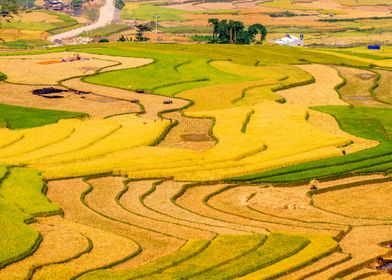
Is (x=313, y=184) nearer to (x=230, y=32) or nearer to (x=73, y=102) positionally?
(x=73, y=102)

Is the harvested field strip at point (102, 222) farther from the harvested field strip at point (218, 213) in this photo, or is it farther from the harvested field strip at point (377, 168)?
the harvested field strip at point (377, 168)

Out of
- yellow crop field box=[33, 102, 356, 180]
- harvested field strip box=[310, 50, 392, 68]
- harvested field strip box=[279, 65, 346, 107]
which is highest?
yellow crop field box=[33, 102, 356, 180]

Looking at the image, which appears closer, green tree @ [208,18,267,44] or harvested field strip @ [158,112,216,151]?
harvested field strip @ [158,112,216,151]

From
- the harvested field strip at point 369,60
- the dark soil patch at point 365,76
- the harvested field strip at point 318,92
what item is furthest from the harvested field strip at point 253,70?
the harvested field strip at point 369,60

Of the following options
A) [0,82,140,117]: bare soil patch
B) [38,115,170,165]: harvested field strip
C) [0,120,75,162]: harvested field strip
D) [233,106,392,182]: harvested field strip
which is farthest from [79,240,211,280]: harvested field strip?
[0,82,140,117]: bare soil patch

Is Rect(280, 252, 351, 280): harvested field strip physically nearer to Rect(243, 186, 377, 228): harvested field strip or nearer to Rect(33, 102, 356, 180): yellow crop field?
Rect(243, 186, 377, 228): harvested field strip

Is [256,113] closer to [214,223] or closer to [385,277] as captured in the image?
[214,223]

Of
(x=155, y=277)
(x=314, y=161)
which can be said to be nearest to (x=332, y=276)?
(x=155, y=277)
